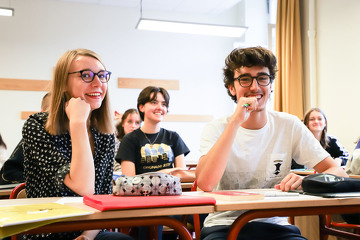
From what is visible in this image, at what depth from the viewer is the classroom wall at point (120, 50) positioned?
21.9ft

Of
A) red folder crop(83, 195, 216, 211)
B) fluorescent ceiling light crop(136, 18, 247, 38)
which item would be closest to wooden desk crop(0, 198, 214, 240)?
red folder crop(83, 195, 216, 211)

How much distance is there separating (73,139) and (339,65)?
4.63m

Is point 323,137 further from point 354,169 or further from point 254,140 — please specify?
point 254,140

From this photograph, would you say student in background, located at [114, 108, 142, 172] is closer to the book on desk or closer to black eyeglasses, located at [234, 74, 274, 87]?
black eyeglasses, located at [234, 74, 274, 87]

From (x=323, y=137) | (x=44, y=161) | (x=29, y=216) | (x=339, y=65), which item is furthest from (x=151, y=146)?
(x=339, y=65)

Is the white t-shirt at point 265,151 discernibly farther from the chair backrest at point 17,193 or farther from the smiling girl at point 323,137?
the smiling girl at point 323,137

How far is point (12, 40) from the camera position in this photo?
6.68 m

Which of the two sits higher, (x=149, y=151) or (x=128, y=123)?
(x=128, y=123)

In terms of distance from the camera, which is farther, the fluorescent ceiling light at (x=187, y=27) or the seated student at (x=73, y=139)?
the fluorescent ceiling light at (x=187, y=27)

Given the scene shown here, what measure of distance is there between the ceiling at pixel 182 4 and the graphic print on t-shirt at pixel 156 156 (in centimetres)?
462

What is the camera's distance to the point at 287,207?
121 centimetres

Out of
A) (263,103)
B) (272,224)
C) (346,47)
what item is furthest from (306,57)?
(272,224)

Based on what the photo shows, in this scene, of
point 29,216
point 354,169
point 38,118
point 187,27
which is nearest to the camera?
point 29,216

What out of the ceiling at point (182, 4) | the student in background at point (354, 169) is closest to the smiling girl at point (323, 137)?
the student in background at point (354, 169)
